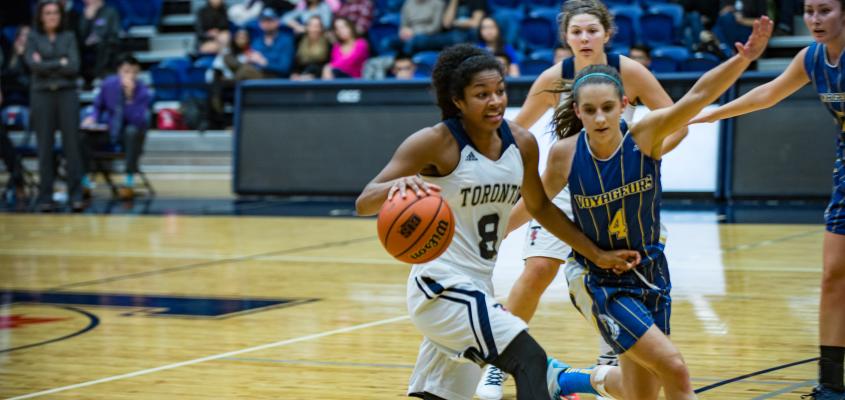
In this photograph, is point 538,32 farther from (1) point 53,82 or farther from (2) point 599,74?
(2) point 599,74

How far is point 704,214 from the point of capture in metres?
11.2

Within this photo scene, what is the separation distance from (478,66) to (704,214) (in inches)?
302

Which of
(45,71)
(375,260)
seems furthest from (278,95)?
(375,260)

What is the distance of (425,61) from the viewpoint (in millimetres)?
15148

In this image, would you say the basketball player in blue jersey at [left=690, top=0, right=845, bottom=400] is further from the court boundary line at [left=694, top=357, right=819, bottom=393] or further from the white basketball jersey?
the white basketball jersey

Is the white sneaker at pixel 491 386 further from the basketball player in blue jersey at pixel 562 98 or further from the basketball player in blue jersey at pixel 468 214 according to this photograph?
the basketball player in blue jersey at pixel 468 214

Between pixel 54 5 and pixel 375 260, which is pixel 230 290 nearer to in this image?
pixel 375 260

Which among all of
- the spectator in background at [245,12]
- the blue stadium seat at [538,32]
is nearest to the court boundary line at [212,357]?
the blue stadium seat at [538,32]

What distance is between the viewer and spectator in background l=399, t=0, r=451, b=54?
622 inches

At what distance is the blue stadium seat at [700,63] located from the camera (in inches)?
496

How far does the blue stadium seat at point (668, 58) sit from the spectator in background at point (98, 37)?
28.1 feet

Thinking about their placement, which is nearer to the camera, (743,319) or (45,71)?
(743,319)

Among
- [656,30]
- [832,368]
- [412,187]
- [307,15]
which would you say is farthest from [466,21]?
[412,187]

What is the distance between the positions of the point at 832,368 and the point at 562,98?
59.6 inches
